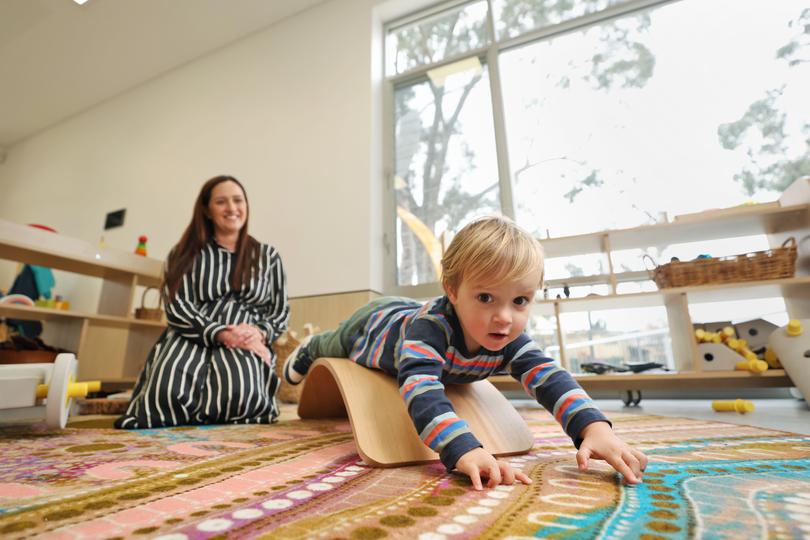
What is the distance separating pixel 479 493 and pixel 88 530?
1.15 feet

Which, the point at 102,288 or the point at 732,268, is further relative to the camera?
the point at 102,288

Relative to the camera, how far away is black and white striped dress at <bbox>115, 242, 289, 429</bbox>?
108cm

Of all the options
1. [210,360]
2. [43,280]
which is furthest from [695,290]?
[43,280]

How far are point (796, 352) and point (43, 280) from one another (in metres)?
4.07

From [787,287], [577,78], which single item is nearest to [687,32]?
[577,78]

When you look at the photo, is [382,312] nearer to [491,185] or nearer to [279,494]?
[279,494]

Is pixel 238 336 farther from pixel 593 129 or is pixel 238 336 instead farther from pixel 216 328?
pixel 593 129

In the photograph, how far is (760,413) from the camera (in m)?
1.24

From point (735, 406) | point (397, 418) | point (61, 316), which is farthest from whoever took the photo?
point (61, 316)

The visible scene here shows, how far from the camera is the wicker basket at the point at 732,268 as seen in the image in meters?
1.44

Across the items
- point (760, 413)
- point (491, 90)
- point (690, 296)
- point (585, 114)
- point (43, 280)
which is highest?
point (491, 90)

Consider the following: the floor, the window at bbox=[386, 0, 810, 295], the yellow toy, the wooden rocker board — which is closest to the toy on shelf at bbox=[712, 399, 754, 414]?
the floor

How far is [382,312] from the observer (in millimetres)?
925

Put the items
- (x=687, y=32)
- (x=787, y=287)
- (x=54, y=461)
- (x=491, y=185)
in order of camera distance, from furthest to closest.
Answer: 1. (x=491, y=185)
2. (x=687, y=32)
3. (x=787, y=287)
4. (x=54, y=461)
